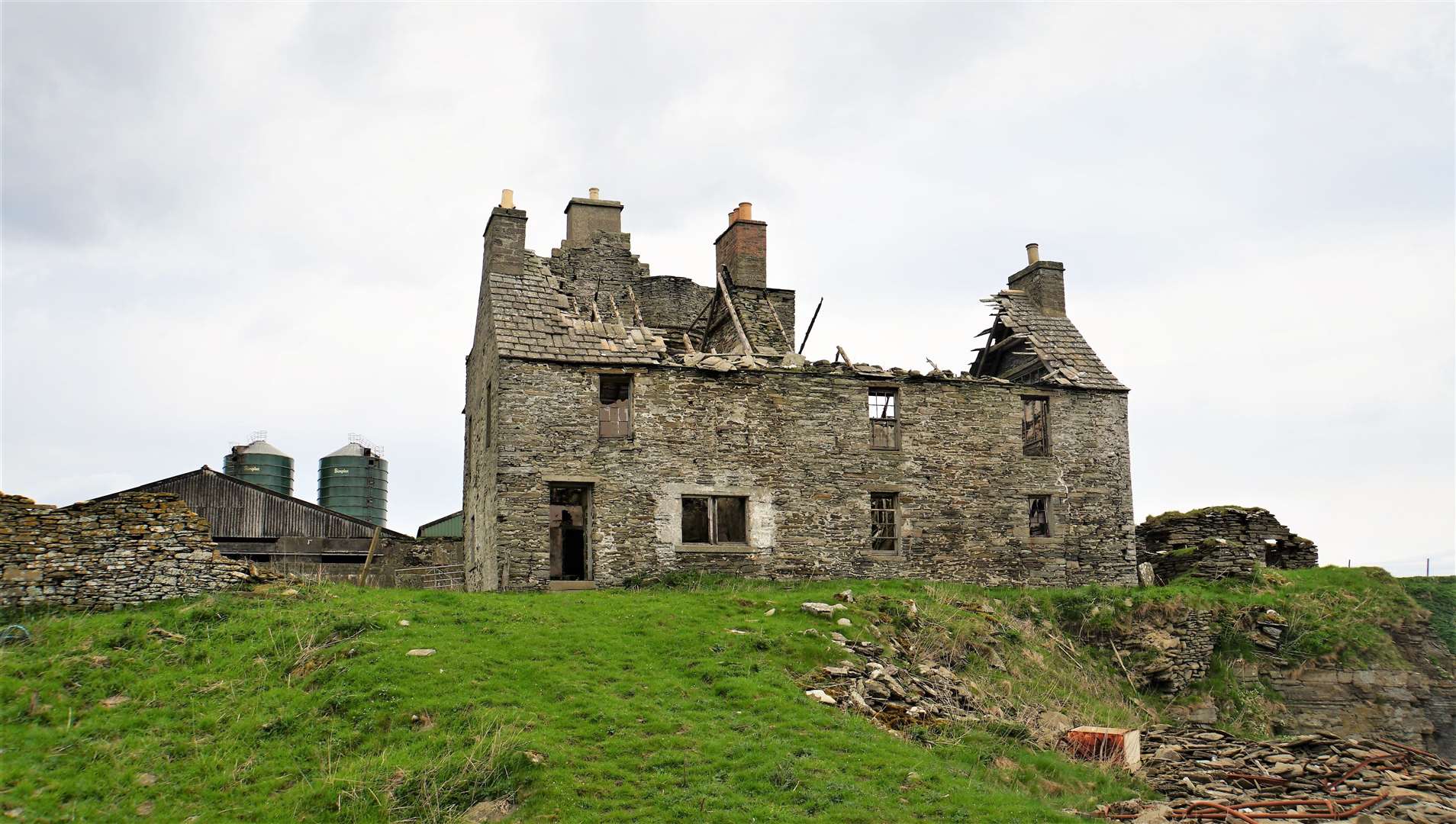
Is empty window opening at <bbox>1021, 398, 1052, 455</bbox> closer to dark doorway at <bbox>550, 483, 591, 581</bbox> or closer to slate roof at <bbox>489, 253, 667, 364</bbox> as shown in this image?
slate roof at <bbox>489, 253, 667, 364</bbox>

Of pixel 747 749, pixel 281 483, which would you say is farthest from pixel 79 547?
pixel 281 483

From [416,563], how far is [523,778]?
17.0 meters

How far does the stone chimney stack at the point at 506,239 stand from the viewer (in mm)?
27719

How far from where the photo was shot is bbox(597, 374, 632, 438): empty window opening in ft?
86.4

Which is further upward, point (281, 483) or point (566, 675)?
point (281, 483)

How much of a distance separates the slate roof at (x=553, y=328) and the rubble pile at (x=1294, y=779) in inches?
545

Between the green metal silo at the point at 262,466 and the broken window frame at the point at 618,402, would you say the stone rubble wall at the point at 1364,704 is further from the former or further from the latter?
the green metal silo at the point at 262,466

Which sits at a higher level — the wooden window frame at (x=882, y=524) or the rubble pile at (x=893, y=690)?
the wooden window frame at (x=882, y=524)

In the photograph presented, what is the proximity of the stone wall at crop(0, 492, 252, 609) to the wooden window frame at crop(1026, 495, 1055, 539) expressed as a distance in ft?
61.0

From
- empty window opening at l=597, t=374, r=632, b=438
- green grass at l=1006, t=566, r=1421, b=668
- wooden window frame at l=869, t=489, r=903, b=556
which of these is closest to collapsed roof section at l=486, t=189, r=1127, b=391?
empty window opening at l=597, t=374, r=632, b=438

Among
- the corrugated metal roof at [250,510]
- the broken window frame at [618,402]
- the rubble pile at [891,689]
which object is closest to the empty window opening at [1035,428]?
the broken window frame at [618,402]

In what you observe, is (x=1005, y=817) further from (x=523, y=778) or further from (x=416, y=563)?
(x=416, y=563)

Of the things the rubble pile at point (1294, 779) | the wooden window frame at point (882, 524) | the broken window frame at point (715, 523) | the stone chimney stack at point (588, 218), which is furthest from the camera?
the stone chimney stack at point (588, 218)

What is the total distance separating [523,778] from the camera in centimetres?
1434
